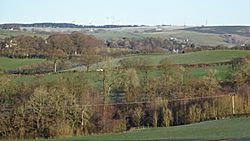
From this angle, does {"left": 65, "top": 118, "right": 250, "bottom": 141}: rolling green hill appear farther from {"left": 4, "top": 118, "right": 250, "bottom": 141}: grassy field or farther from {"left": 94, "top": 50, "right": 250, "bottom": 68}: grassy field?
{"left": 94, "top": 50, "right": 250, "bottom": 68}: grassy field

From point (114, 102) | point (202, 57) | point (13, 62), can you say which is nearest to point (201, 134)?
point (114, 102)

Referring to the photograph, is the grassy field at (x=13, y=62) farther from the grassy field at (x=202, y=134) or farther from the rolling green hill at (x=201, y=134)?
the rolling green hill at (x=201, y=134)

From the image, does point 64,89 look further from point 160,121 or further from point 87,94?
point 160,121

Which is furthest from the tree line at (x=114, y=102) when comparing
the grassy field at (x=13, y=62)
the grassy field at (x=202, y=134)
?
the grassy field at (x=13, y=62)

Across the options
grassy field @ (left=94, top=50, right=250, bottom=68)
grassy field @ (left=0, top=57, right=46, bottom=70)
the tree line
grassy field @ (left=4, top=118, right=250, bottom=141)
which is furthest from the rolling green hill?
grassy field @ (left=0, top=57, right=46, bottom=70)

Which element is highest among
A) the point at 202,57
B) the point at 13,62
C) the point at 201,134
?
the point at 201,134

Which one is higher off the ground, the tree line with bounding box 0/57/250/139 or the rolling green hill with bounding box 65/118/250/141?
the rolling green hill with bounding box 65/118/250/141

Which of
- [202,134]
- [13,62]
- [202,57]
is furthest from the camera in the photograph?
[202,57]

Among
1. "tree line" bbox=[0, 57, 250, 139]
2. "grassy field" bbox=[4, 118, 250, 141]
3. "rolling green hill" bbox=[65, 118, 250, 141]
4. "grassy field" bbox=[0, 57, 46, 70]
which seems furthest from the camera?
"grassy field" bbox=[0, 57, 46, 70]

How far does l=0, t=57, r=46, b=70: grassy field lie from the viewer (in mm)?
71750

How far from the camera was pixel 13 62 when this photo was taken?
73938 mm

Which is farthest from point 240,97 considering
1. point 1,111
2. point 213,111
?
point 1,111

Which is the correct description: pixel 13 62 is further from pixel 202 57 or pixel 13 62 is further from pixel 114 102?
pixel 202 57

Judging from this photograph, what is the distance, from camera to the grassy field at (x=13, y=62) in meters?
71.8
